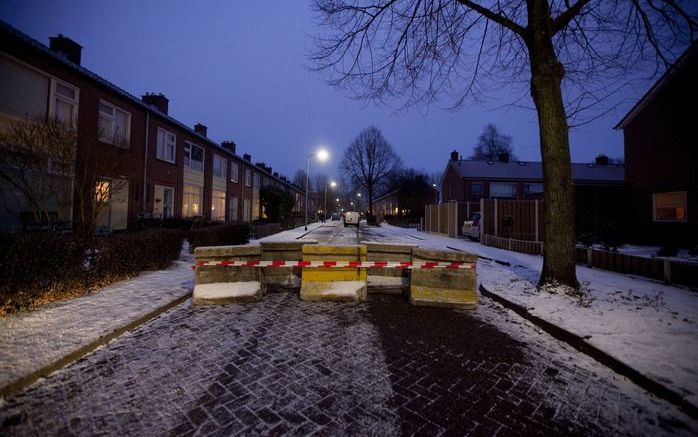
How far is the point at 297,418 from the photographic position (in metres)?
2.64

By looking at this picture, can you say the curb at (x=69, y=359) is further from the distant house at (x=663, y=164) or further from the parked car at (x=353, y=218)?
the parked car at (x=353, y=218)

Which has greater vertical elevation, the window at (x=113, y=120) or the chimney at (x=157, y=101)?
the chimney at (x=157, y=101)

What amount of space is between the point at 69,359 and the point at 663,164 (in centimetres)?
2509

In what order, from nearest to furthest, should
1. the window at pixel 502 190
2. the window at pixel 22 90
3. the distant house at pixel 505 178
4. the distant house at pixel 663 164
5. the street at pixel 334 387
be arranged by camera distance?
the street at pixel 334 387, the window at pixel 22 90, the distant house at pixel 663 164, the distant house at pixel 505 178, the window at pixel 502 190

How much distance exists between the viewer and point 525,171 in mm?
40594

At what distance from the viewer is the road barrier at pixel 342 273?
607 centimetres

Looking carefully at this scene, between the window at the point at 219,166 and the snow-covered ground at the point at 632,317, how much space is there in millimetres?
23971

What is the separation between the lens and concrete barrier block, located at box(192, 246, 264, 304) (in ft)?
19.7

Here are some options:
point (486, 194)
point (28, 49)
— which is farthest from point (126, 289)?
point (486, 194)

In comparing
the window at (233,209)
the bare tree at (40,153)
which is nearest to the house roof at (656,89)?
the bare tree at (40,153)

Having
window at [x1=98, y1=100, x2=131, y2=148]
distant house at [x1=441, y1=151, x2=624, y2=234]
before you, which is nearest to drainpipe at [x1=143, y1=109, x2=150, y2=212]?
window at [x1=98, y1=100, x2=131, y2=148]

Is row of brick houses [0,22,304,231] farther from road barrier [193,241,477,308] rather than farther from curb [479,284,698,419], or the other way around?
curb [479,284,698,419]

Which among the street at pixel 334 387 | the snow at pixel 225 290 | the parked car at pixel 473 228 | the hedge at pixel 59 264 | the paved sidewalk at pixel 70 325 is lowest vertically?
the street at pixel 334 387

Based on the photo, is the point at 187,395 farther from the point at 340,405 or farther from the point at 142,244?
the point at 142,244
